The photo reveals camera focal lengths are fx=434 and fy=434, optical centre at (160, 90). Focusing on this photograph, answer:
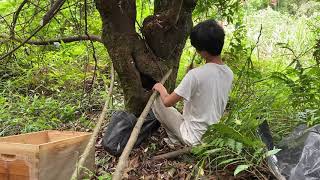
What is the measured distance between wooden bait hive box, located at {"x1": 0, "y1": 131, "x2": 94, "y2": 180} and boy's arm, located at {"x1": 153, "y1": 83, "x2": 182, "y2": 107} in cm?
67

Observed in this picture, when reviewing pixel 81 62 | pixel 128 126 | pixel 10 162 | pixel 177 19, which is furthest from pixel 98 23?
pixel 10 162

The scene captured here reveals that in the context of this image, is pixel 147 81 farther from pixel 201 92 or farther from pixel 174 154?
pixel 174 154

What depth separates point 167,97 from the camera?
3.42 m

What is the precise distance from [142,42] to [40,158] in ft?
4.63

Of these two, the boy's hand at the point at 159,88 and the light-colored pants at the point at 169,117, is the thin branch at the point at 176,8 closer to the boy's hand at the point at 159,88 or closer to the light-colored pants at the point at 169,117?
the boy's hand at the point at 159,88

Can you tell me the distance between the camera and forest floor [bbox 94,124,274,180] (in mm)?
3126

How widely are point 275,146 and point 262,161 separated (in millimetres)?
470

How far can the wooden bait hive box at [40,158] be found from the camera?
2830 millimetres

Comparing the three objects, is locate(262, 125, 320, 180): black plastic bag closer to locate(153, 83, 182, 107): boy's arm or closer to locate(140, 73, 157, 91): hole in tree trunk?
locate(153, 83, 182, 107): boy's arm

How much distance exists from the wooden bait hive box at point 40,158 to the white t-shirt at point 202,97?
2.81ft

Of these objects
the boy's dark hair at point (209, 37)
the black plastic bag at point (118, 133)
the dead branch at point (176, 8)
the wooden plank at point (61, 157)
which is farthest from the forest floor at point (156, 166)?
the dead branch at point (176, 8)

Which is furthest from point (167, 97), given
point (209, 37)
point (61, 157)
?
point (61, 157)

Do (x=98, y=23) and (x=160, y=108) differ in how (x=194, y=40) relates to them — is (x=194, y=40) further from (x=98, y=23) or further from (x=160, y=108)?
(x=98, y=23)

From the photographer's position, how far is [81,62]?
6.08 meters
